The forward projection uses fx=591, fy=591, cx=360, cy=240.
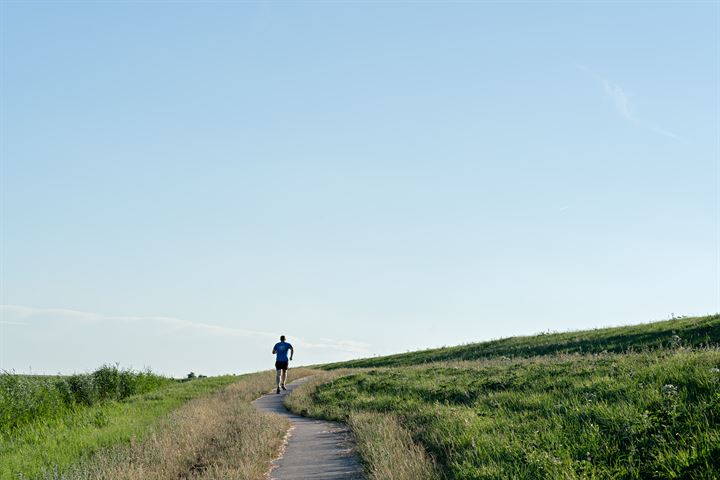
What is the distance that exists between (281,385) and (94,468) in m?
18.8

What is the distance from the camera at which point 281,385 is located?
29.3 metres

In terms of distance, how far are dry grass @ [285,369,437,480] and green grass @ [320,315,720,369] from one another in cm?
1531

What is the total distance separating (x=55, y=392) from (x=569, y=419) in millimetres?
22830

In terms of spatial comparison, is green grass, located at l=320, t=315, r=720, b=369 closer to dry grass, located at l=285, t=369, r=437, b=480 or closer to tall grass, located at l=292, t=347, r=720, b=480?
tall grass, located at l=292, t=347, r=720, b=480

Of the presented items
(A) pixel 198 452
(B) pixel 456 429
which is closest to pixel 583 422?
(B) pixel 456 429

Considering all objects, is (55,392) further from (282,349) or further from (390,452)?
(390,452)

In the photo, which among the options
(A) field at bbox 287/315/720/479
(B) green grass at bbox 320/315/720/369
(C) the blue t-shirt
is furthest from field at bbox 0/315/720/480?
(B) green grass at bbox 320/315/720/369

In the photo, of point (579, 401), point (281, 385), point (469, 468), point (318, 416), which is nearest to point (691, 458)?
point (469, 468)

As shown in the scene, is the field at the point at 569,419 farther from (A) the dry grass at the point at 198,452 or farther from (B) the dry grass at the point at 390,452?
(A) the dry grass at the point at 198,452

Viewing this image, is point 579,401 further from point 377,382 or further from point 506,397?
point 377,382

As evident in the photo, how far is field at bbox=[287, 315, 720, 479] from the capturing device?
735 centimetres

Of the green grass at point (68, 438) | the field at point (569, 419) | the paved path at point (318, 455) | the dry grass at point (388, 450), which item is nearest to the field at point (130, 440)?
the green grass at point (68, 438)

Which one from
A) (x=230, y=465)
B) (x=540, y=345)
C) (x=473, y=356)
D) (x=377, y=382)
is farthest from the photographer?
(x=473, y=356)

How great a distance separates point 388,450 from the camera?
9906 mm
